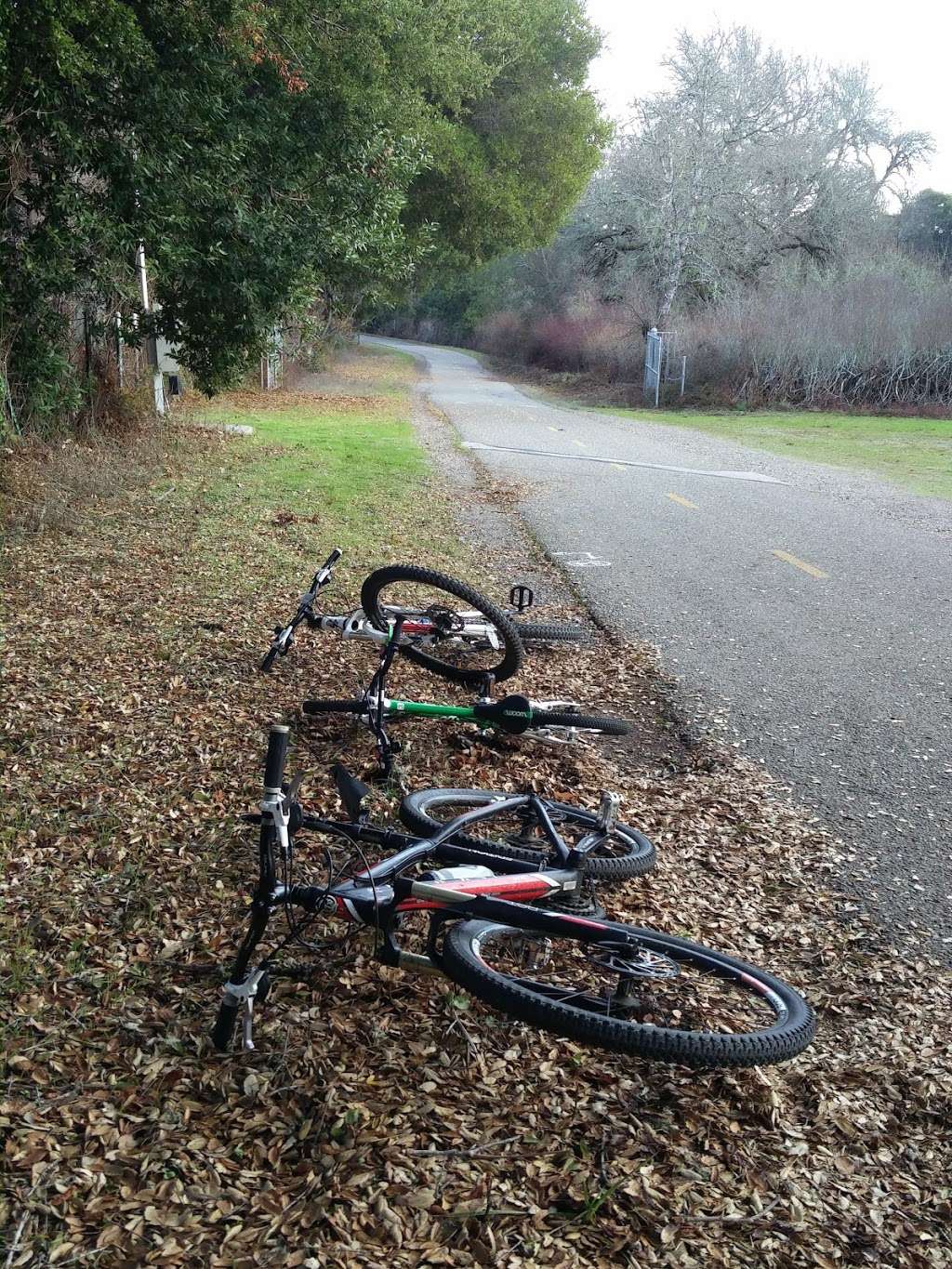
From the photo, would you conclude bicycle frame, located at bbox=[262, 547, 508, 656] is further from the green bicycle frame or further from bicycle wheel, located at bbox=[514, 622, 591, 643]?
the green bicycle frame

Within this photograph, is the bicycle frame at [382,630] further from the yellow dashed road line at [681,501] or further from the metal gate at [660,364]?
the metal gate at [660,364]

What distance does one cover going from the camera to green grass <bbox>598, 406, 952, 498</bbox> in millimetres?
17047

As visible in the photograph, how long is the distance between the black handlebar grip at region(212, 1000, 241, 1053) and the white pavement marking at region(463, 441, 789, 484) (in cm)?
1337

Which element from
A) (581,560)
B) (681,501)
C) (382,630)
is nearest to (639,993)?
(382,630)

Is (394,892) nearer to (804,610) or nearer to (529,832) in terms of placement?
(529,832)

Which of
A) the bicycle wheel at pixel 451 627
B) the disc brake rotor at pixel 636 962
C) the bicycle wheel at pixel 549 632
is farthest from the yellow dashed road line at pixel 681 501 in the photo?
the disc brake rotor at pixel 636 962

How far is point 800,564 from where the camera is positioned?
9758mm

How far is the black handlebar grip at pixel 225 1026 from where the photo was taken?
2982 mm

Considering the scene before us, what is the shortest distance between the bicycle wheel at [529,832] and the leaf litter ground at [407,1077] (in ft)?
0.55

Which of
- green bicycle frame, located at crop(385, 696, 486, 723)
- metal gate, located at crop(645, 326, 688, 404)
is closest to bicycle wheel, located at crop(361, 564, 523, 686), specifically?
green bicycle frame, located at crop(385, 696, 486, 723)

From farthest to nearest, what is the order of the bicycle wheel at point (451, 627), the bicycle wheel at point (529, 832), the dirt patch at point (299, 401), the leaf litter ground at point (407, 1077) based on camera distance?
1. the dirt patch at point (299, 401)
2. the bicycle wheel at point (451, 627)
3. the bicycle wheel at point (529, 832)
4. the leaf litter ground at point (407, 1077)

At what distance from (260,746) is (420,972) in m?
2.21

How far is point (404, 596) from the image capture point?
25.9ft

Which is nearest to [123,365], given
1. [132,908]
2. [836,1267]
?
[132,908]
